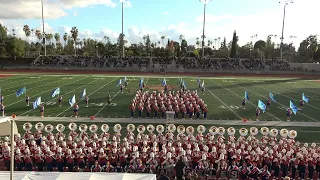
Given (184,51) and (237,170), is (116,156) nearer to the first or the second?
(237,170)

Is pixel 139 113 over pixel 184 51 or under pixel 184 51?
under

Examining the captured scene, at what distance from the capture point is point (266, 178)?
10500 mm

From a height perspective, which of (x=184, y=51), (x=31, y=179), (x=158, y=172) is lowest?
(x=158, y=172)

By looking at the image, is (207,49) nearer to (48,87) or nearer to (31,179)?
(48,87)

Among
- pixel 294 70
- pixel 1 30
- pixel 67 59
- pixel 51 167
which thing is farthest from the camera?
pixel 1 30

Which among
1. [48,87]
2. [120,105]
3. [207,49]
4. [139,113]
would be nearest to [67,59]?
[48,87]

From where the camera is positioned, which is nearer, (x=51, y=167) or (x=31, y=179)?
(x=31, y=179)

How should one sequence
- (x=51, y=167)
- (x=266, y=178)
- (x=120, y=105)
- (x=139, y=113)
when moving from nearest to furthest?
Result: (x=266, y=178), (x=51, y=167), (x=139, y=113), (x=120, y=105)

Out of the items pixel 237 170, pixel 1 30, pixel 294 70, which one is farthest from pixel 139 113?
pixel 1 30

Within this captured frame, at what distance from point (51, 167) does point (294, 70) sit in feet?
176

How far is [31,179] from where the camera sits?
7.24 metres

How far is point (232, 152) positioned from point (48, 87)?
25546 millimetres

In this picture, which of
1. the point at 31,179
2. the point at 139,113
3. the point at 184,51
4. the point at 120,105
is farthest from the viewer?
the point at 184,51

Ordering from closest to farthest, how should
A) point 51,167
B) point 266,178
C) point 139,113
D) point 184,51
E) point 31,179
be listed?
point 31,179, point 266,178, point 51,167, point 139,113, point 184,51
